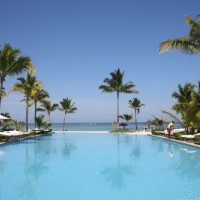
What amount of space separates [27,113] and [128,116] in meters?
15.2

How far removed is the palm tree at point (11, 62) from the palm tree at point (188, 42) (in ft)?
38.4

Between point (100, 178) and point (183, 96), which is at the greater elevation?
point (183, 96)

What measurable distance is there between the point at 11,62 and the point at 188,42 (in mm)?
12876

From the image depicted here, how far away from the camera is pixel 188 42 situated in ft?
48.0

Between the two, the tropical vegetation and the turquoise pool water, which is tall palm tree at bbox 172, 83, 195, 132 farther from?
the turquoise pool water

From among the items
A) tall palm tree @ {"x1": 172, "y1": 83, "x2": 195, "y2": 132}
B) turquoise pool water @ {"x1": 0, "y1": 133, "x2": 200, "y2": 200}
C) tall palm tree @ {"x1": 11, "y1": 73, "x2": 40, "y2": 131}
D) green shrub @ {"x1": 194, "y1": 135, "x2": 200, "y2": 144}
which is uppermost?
tall palm tree @ {"x1": 11, "y1": 73, "x2": 40, "y2": 131}

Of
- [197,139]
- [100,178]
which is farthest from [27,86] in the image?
[100,178]

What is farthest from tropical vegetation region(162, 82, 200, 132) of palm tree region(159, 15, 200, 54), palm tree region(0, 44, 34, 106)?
palm tree region(0, 44, 34, 106)

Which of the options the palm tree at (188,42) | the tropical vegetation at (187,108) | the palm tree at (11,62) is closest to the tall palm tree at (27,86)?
the palm tree at (11,62)

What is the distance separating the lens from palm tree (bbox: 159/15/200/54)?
14.5 m

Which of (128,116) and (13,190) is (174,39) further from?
(128,116)

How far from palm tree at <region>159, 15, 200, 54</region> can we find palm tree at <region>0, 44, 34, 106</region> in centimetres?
1172

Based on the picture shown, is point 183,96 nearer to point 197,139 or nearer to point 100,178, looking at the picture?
point 197,139

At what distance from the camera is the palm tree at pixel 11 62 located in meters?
21.8
